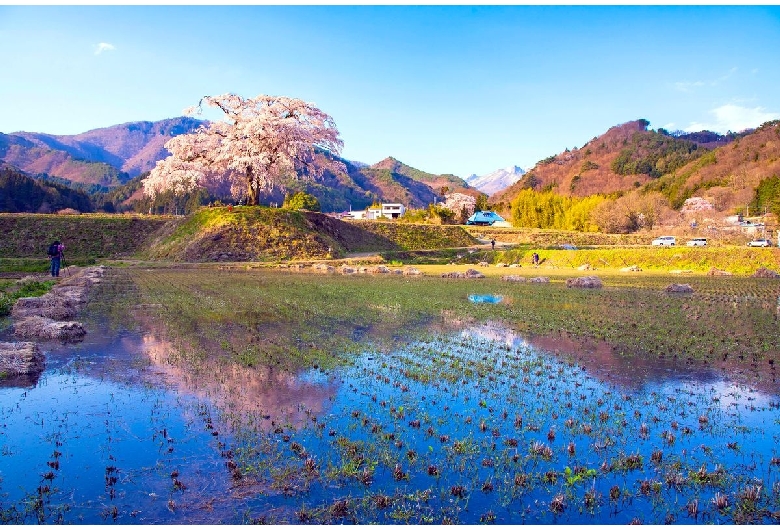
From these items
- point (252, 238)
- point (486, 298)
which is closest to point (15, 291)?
point (486, 298)

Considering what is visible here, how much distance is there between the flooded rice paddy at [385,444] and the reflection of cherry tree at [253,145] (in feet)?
136

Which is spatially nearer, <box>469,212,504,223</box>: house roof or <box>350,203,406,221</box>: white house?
<box>469,212,504,223</box>: house roof

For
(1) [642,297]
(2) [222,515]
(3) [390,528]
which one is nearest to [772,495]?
(3) [390,528]

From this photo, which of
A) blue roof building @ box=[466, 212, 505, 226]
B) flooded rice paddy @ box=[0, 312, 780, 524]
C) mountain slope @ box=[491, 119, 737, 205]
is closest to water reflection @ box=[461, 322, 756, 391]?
flooded rice paddy @ box=[0, 312, 780, 524]

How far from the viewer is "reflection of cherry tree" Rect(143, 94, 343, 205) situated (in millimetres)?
49844

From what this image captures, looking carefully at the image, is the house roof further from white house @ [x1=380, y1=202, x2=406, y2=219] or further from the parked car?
the parked car

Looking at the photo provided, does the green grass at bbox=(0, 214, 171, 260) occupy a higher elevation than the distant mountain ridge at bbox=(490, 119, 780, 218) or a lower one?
lower

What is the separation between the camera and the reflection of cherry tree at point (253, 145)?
49.8 meters

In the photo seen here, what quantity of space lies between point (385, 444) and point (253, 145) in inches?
1849

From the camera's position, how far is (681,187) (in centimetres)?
11744

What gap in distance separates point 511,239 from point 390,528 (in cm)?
7206

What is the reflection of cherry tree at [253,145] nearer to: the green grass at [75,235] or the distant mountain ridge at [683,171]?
the green grass at [75,235]

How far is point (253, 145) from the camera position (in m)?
49.4

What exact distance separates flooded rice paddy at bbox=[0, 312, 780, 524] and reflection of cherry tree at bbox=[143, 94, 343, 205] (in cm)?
4131
